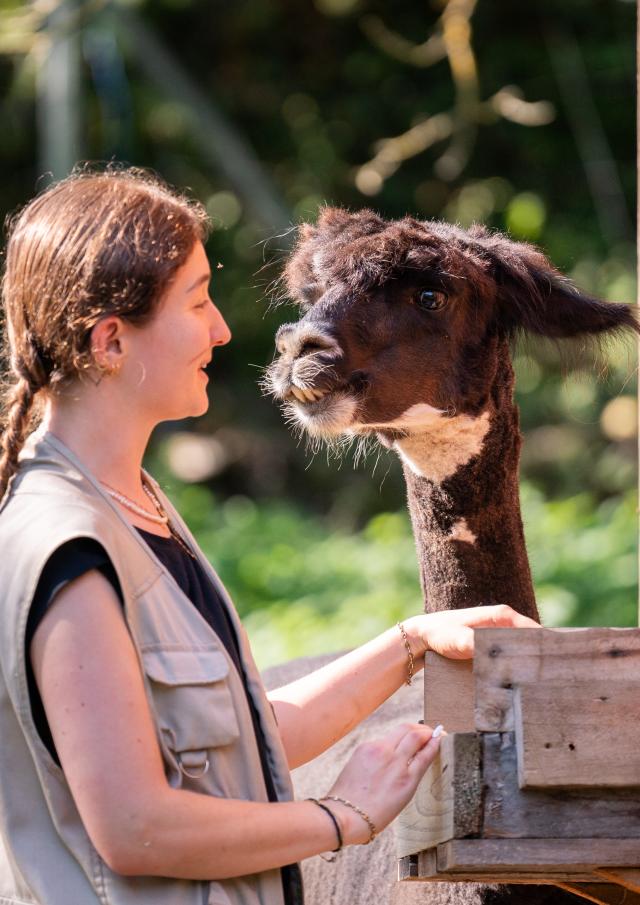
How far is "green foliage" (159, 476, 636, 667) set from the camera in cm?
739

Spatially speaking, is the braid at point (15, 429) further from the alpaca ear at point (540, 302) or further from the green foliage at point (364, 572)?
the green foliage at point (364, 572)

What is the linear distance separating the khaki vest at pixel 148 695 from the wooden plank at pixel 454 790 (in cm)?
26

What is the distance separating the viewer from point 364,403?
115 inches

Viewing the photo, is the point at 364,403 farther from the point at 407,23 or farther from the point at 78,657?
the point at 407,23

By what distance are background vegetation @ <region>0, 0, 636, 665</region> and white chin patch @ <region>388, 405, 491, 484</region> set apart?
449 cm

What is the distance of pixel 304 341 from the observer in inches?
113

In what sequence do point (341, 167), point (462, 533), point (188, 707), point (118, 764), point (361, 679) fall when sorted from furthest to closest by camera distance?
point (341, 167)
point (462, 533)
point (361, 679)
point (188, 707)
point (118, 764)

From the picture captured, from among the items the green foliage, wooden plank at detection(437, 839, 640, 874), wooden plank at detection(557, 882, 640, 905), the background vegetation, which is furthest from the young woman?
the background vegetation

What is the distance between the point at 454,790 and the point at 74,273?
0.90 m

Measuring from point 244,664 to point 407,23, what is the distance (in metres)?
11.8

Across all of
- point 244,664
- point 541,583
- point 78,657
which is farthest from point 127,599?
point 541,583

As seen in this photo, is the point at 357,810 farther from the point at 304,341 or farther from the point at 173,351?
the point at 304,341

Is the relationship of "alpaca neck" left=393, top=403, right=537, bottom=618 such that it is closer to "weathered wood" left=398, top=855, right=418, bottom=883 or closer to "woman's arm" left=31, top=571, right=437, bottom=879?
"weathered wood" left=398, top=855, right=418, bottom=883

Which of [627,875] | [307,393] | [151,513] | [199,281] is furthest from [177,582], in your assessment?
[307,393]
